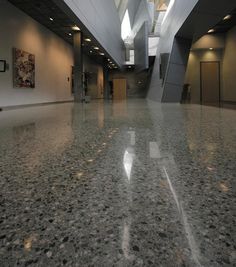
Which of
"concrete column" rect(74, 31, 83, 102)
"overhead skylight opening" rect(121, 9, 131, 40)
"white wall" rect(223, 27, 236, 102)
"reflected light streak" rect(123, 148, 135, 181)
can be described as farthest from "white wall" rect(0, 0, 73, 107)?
"overhead skylight opening" rect(121, 9, 131, 40)

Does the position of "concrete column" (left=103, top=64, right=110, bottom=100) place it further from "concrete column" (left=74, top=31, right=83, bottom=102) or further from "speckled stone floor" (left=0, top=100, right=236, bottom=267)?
"speckled stone floor" (left=0, top=100, right=236, bottom=267)

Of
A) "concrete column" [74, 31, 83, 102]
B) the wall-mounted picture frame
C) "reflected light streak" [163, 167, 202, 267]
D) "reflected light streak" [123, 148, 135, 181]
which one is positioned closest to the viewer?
"reflected light streak" [163, 167, 202, 267]

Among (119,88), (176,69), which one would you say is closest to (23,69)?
(176,69)

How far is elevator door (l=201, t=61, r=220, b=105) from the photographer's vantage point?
23188mm

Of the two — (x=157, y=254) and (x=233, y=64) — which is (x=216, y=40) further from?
(x=157, y=254)

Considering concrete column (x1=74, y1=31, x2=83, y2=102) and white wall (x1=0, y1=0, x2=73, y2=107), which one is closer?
white wall (x1=0, y1=0, x2=73, y2=107)

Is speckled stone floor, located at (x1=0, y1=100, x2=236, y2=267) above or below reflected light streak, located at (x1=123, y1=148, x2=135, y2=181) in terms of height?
below

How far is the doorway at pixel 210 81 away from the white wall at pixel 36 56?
12.2 m

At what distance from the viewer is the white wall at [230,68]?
20203 mm

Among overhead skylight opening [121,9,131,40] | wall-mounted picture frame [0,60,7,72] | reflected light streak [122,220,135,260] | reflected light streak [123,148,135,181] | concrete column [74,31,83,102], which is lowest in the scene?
reflected light streak [122,220,135,260]

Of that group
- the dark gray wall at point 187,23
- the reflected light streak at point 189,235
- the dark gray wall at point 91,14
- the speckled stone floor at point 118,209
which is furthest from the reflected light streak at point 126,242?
the dark gray wall at point 187,23

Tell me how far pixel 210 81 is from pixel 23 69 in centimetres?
1663

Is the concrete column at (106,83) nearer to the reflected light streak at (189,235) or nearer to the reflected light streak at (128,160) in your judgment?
the reflected light streak at (128,160)

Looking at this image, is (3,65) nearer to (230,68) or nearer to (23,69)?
(23,69)
